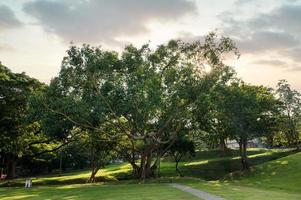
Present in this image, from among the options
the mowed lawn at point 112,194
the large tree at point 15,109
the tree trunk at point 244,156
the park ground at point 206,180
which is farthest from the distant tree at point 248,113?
the large tree at point 15,109

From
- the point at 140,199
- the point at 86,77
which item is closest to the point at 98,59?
the point at 86,77

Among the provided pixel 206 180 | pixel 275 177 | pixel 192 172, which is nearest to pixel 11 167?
pixel 192 172

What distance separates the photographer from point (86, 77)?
46.6 metres

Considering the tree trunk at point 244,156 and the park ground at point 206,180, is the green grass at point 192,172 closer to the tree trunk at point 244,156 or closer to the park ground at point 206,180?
the park ground at point 206,180

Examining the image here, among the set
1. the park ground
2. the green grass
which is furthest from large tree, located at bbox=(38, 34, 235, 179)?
the green grass

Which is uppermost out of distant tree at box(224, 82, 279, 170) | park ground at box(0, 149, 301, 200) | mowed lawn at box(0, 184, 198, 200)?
distant tree at box(224, 82, 279, 170)

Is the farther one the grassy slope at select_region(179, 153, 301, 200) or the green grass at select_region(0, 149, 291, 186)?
the green grass at select_region(0, 149, 291, 186)

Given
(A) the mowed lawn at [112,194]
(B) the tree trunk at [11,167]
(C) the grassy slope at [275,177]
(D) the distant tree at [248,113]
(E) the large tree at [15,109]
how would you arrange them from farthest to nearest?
(B) the tree trunk at [11,167]
(D) the distant tree at [248,113]
(E) the large tree at [15,109]
(C) the grassy slope at [275,177]
(A) the mowed lawn at [112,194]

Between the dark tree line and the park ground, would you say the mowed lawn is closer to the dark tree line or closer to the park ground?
the park ground

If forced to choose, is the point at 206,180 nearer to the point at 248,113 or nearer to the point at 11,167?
the point at 248,113

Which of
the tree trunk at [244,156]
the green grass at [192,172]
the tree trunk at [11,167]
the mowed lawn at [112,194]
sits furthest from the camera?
the tree trunk at [11,167]

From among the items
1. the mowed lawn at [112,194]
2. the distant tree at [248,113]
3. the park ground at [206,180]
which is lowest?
the mowed lawn at [112,194]

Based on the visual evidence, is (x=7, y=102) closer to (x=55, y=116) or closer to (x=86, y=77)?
(x=55, y=116)

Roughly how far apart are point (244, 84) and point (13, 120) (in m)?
38.7
